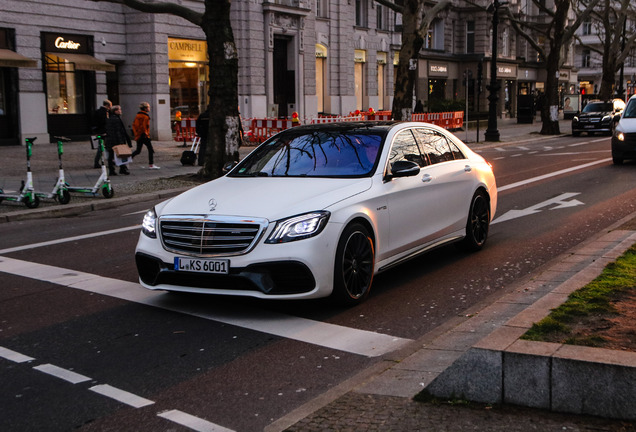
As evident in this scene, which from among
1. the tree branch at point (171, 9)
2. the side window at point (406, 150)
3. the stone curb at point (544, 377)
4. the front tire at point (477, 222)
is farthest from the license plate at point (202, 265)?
the tree branch at point (171, 9)

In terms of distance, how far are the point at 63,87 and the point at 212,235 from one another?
2577cm

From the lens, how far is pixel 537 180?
58.4ft

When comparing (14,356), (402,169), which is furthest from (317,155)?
(14,356)

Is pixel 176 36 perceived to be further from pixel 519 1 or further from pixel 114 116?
pixel 519 1

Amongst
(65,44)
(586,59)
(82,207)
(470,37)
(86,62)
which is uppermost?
(586,59)

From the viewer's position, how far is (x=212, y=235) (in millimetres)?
6445

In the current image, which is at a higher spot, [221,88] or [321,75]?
[321,75]

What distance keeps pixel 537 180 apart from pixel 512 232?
755 centimetres

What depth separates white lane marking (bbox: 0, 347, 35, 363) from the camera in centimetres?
554

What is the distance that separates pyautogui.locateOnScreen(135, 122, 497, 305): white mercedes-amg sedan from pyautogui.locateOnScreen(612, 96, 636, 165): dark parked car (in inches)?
523

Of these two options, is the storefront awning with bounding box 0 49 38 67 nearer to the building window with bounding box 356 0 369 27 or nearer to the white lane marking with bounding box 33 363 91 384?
the white lane marking with bounding box 33 363 91 384

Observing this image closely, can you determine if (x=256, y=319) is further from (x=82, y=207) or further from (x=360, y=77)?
(x=360, y=77)

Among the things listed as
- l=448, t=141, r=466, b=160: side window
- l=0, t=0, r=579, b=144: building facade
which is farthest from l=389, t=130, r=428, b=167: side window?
l=0, t=0, r=579, b=144: building facade

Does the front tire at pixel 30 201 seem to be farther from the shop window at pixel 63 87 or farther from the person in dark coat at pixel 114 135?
the shop window at pixel 63 87
